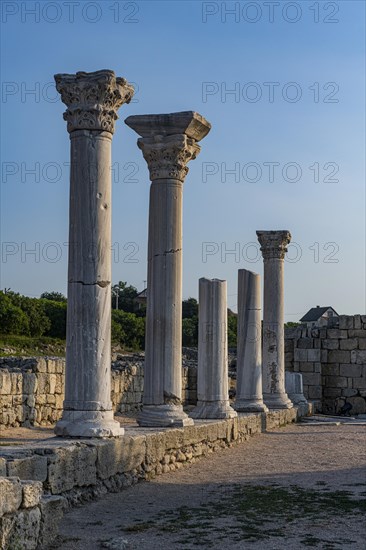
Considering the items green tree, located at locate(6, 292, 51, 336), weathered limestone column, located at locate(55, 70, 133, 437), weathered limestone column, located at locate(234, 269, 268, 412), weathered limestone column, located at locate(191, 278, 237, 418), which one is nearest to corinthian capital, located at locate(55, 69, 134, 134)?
weathered limestone column, located at locate(55, 70, 133, 437)

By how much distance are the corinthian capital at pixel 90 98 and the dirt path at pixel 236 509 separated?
494 centimetres

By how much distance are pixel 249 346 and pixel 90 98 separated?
1094 cm

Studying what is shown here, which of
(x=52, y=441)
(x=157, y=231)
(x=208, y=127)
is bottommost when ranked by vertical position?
(x=52, y=441)

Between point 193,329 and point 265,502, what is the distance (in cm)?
4892

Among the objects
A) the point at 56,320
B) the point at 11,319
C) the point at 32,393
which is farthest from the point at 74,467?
the point at 56,320

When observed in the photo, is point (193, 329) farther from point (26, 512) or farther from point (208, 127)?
point (26, 512)

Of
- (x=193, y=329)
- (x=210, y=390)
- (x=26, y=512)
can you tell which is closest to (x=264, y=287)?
(x=210, y=390)

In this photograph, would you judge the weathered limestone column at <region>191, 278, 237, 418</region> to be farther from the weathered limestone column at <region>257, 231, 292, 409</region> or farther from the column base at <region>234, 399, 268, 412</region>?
the weathered limestone column at <region>257, 231, 292, 409</region>

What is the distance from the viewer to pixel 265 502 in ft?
34.8

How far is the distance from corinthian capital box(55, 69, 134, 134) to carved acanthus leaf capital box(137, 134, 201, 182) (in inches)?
113

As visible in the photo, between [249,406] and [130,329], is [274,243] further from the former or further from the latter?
[130,329]

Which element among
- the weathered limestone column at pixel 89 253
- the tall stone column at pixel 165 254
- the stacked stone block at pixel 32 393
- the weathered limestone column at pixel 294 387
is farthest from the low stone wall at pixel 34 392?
the weathered limestone column at pixel 294 387

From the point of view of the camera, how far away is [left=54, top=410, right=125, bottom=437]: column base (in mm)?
11078

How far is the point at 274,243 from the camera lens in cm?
2408
